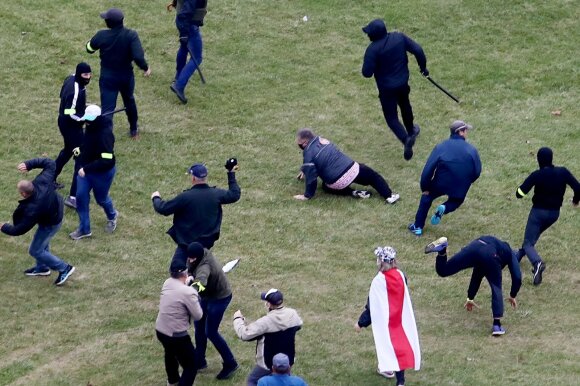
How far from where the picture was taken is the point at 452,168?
1549cm

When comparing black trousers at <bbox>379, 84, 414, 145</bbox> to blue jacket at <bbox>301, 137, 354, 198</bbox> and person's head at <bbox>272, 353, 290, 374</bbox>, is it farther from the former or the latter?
person's head at <bbox>272, 353, 290, 374</bbox>

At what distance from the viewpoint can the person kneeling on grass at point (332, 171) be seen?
16641 mm

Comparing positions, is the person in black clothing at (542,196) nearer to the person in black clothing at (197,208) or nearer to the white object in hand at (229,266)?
the white object in hand at (229,266)

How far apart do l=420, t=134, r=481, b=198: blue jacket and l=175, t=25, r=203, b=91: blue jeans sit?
5413mm

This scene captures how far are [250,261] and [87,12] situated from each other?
845cm

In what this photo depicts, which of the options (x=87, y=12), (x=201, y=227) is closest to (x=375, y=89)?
(x=87, y=12)

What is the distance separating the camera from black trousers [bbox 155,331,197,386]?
11828 millimetres

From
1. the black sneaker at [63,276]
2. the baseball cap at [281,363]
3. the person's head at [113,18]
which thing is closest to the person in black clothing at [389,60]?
the person's head at [113,18]

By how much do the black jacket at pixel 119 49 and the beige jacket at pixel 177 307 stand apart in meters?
6.33

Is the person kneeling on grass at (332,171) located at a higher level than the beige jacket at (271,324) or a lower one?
lower

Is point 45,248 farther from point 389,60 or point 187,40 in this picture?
point 389,60

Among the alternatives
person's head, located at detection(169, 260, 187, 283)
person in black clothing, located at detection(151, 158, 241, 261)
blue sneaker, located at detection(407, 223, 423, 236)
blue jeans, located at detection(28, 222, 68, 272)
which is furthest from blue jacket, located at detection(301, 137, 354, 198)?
person's head, located at detection(169, 260, 187, 283)

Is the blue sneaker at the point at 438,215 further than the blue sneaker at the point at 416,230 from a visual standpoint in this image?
No

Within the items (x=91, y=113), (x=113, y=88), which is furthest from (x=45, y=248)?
(x=113, y=88)
